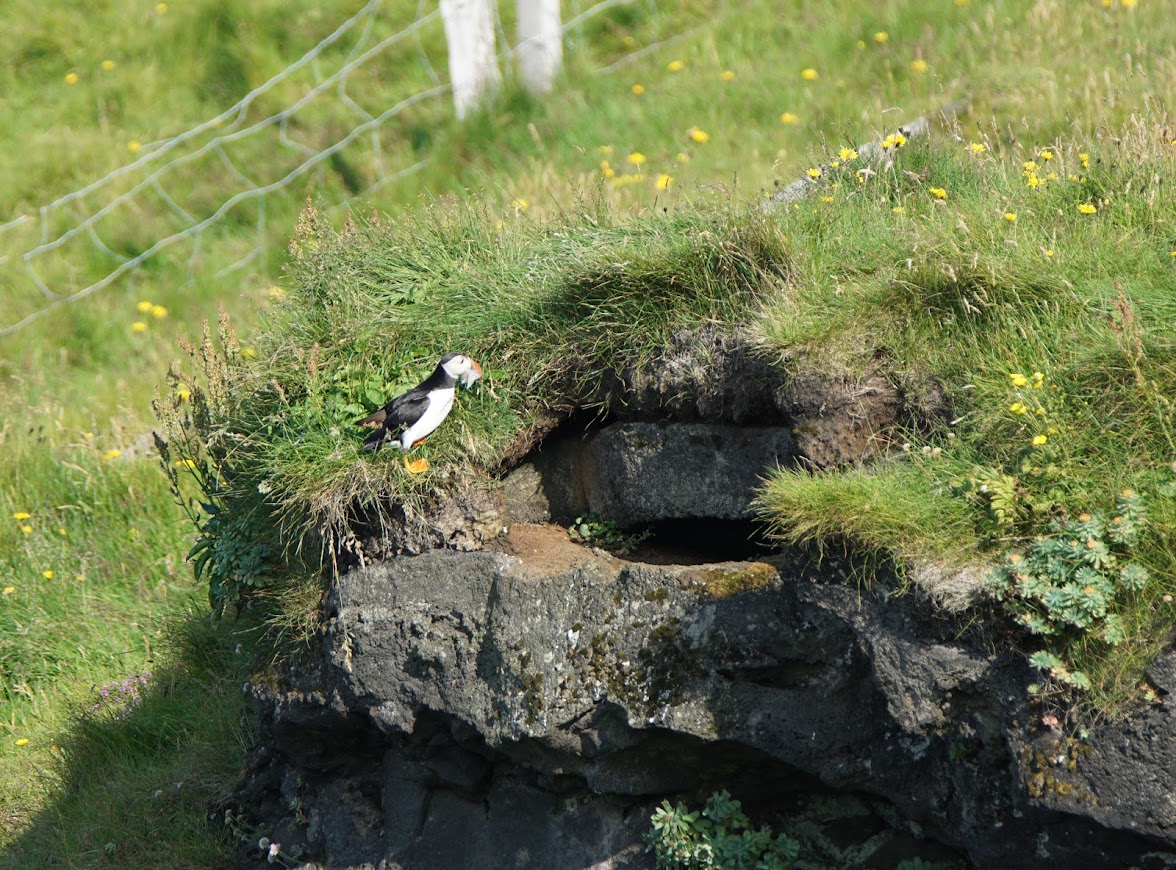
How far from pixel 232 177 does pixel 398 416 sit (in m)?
7.60

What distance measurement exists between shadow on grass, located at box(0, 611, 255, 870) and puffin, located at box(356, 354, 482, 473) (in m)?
1.44

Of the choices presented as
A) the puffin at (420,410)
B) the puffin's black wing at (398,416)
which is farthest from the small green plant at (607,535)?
the puffin's black wing at (398,416)

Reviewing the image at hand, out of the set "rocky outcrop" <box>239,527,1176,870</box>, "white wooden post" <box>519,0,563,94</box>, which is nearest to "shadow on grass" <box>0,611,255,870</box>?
"rocky outcrop" <box>239,527,1176,870</box>

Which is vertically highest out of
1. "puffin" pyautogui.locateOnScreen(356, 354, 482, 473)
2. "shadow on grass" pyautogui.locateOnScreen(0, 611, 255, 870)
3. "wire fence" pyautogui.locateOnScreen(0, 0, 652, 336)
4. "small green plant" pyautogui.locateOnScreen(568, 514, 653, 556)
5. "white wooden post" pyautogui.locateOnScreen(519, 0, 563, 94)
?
"puffin" pyautogui.locateOnScreen(356, 354, 482, 473)

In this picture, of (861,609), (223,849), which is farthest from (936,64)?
(223,849)

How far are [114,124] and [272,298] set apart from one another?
7774 millimetres

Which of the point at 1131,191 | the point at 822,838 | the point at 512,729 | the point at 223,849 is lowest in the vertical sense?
the point at 223,849

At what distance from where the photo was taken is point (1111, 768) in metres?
3.45

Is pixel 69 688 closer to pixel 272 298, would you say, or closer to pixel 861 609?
pixel 272 298

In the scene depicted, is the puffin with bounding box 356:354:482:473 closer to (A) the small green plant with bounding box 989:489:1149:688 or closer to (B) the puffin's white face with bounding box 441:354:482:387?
(B) the puffin's white face with bounding box 441:354:482:387

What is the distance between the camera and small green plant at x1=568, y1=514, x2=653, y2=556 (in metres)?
4.87

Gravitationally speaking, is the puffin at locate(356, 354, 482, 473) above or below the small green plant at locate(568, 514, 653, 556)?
above

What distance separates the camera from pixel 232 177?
11453mm

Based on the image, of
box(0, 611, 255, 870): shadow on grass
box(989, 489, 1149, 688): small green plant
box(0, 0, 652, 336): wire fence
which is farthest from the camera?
box(0, 0, 652, 336): wire fence
